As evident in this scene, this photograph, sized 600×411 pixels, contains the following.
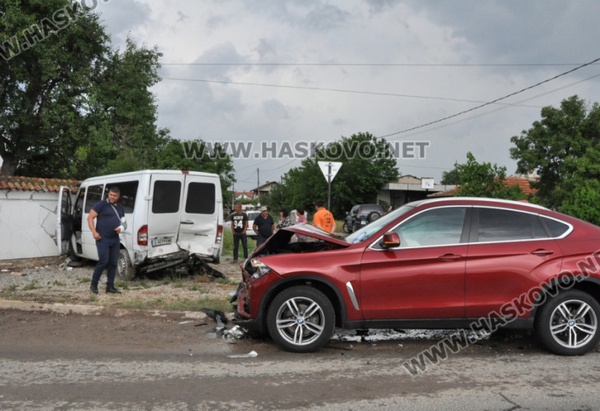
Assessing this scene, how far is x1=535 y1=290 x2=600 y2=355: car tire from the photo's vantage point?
521 centimetres

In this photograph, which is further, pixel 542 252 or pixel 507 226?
pixel 507 226

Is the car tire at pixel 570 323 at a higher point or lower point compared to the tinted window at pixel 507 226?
lower

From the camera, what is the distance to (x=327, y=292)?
5352 mm

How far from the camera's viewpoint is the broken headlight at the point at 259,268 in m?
5.32

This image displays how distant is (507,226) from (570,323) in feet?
3.88

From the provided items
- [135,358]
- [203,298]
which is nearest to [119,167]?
[203,298]

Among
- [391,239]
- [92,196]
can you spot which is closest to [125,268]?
[92,196]

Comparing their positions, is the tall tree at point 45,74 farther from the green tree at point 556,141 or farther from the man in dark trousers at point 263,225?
the green tree at point 556,141

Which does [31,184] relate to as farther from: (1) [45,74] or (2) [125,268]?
(1) [45,74]

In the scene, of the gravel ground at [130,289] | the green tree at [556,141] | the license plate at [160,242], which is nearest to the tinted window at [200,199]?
the license plate at [160,242]

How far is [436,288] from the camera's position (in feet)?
17.0

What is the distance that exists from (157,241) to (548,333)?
282 inches

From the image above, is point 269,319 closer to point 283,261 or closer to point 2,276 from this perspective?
point 283,261

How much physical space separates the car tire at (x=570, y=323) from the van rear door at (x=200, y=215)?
22.7 feet
